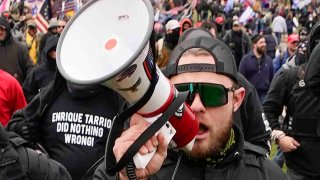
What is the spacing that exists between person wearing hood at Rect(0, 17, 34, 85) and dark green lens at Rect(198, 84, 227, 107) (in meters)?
5.67

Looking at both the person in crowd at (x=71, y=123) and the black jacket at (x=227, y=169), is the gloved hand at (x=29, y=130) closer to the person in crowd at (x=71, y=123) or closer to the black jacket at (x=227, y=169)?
the person in crowd at (x=71, y=123)

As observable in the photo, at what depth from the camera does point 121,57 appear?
1604 mm

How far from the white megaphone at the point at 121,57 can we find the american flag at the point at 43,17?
12.0 meters

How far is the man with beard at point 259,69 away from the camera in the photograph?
386 inches

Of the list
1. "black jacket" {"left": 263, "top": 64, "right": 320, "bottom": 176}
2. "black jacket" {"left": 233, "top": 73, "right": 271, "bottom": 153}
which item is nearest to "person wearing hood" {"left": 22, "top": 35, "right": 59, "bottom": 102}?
"black jacket" {"left": 263, "top": 64, "right": 320, "bottom": 176}

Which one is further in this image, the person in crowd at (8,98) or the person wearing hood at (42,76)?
the person wearing hood at (42,76)

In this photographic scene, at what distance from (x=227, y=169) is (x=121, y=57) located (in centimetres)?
77

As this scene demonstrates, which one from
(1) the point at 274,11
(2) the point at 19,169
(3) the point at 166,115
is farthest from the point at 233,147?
(1) the point at 274,11

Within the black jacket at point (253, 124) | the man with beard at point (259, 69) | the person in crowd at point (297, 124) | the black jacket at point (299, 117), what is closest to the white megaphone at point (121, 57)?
the black jacket at point (253, 124)

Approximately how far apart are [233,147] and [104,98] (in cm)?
223

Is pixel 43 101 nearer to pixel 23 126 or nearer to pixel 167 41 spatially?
pixel 23 126

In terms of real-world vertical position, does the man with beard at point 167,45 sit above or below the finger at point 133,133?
below

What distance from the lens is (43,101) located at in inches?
169

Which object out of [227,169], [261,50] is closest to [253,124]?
[227,169]
